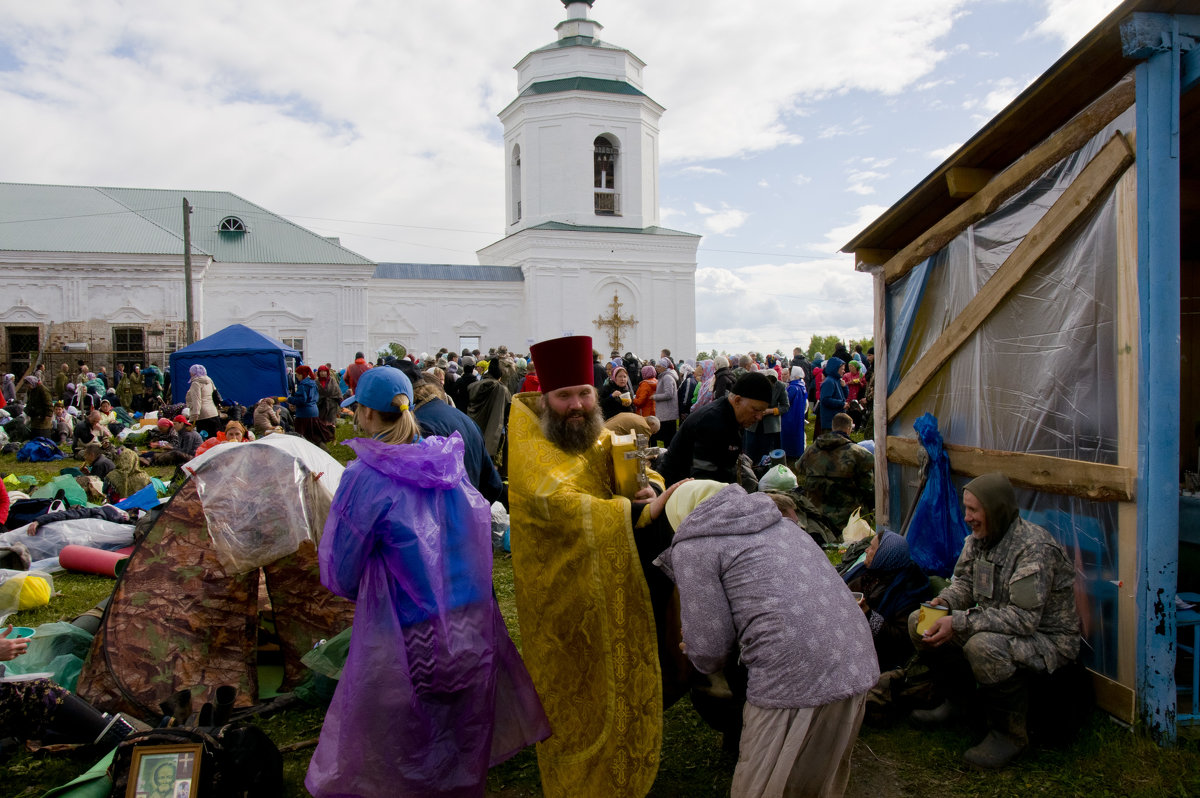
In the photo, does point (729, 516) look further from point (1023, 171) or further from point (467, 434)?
point (1023, 171)

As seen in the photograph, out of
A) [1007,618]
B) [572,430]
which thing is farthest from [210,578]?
[1007,618]

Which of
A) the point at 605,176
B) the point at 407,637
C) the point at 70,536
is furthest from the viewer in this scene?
the point at 605,176

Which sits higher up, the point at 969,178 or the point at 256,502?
the point at 969,178

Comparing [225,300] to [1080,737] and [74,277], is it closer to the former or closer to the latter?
[74,277]

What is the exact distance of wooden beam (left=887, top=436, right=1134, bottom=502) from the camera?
→ 399 cm

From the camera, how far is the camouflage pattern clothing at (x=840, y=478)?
8297 mm

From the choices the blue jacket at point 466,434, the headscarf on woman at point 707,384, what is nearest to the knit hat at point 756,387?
the blue jacket at point 466,434

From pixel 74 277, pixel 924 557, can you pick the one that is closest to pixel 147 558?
pixel 924 557

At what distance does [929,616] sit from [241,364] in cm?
1698

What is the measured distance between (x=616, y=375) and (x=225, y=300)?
73.8 feet

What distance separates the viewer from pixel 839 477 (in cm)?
832

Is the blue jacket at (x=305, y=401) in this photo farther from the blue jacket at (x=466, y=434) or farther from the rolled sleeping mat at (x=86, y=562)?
the blue jacket at (x=466, y=434)

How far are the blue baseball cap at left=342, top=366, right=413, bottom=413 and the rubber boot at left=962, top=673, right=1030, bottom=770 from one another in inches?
118

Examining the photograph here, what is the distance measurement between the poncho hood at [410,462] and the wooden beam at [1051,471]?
120 inches
